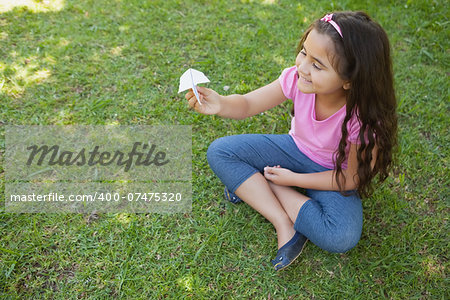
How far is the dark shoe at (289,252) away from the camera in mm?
1775

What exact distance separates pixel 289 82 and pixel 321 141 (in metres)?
0.37

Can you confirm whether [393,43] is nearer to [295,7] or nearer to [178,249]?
[295,7]

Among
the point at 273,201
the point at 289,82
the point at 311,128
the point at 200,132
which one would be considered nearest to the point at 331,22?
the point at 289,82

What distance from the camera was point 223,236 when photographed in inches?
77.0

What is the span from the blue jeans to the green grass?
0.21 metres

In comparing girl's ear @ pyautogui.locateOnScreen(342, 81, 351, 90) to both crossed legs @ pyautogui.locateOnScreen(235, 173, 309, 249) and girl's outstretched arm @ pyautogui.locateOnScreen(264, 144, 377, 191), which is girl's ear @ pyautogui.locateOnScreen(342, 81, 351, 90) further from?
crossed legs @ pyautogui.locateOnScreen(235, 173, 309, 249)

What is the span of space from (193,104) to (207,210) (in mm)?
689

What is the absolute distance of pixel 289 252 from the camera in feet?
5.89

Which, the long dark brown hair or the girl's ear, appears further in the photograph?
the girl's ear

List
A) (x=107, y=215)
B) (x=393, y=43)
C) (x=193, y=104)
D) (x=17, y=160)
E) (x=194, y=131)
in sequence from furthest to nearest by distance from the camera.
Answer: (x=393, y=43), (x=194, y=131), (x=17, y=160), (x=107, y=215), (x=193, y=104)

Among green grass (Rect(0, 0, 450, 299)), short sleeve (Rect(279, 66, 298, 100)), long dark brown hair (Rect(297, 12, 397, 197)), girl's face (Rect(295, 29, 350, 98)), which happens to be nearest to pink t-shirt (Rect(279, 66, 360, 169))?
short sleeve (Rect(279, 66, 298, 100))

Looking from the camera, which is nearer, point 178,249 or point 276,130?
point 178,249

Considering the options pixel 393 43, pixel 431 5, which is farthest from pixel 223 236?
pixel 431 5

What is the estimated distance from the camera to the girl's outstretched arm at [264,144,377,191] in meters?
1.73
